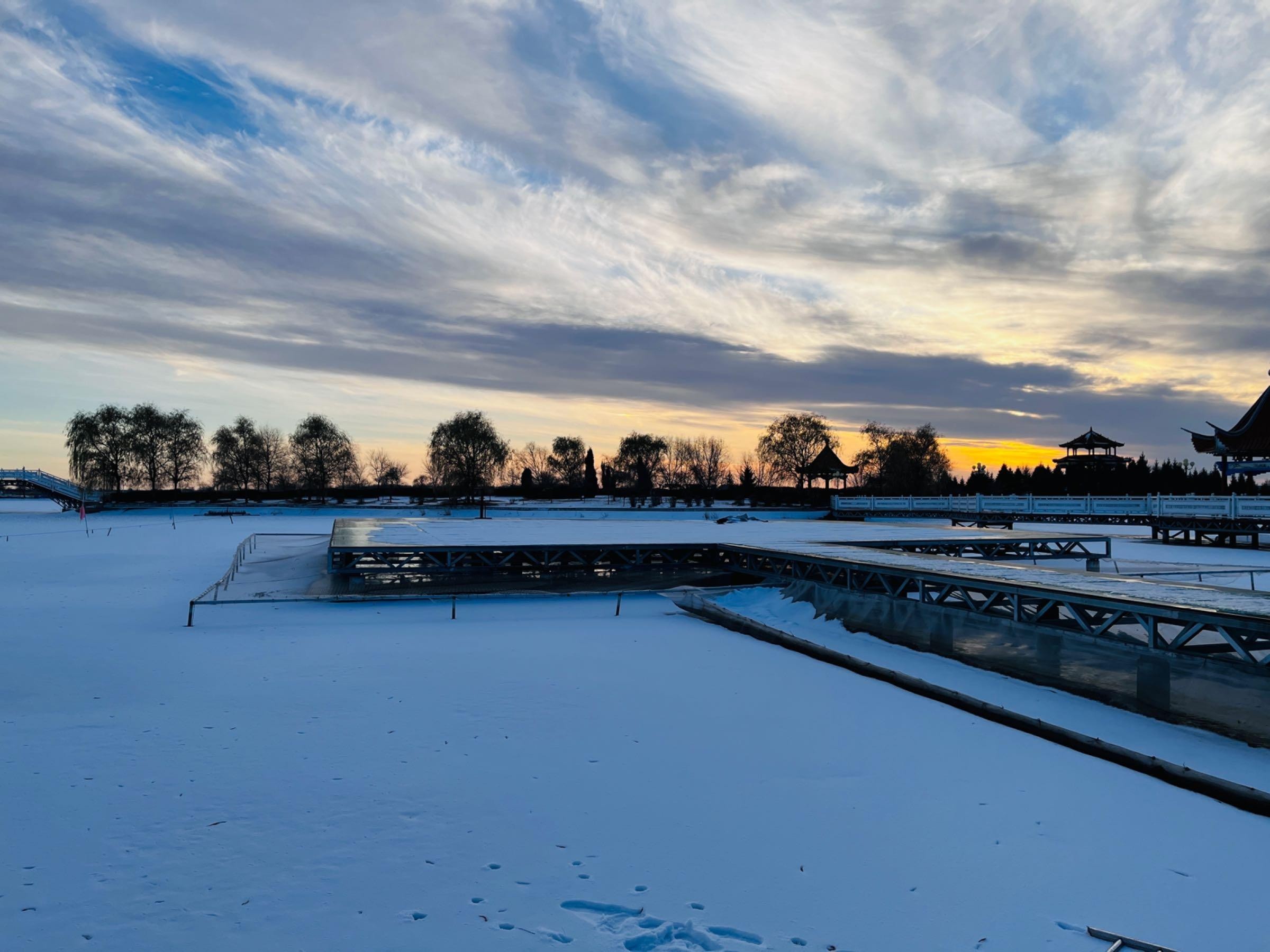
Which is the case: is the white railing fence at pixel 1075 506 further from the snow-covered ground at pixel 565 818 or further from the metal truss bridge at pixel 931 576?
the snow-covered ground at pixel 565 818

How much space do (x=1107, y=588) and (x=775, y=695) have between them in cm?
632

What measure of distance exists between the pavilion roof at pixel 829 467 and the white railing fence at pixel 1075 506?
1752 cm

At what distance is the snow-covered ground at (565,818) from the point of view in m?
5.68

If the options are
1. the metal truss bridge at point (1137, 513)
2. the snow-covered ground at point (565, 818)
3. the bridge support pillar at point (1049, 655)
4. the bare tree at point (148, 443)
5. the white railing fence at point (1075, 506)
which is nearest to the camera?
the snow-covered ground at point (565, 818)

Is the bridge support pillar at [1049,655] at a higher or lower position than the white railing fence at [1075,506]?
lower

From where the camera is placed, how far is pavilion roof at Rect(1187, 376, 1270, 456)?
45.7 metres

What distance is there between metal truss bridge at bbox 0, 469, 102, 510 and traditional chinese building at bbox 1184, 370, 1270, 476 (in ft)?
303

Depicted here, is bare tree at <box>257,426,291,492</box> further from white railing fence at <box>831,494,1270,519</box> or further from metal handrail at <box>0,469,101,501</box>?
white railing fence at <box>831,494,1270,519</box>

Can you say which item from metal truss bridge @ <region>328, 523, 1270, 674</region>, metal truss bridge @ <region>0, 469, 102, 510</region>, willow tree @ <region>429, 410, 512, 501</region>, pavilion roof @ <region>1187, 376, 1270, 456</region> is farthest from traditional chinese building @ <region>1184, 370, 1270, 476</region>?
metal truss bridge @ <region>0, 469, 102, 510</region>

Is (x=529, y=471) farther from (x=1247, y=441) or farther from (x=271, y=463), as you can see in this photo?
(x=1247, y=441)

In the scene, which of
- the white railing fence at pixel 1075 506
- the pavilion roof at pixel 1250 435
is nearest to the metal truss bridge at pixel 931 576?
the white railing fence at pixel 1075 506

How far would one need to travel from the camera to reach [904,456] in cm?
11856

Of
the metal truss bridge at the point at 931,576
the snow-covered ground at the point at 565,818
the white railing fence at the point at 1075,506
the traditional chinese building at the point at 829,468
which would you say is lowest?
the snow-covered ground at the point at 565,818

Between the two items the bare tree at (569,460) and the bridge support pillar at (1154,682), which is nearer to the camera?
the bridge support pillar at (1154,682)
